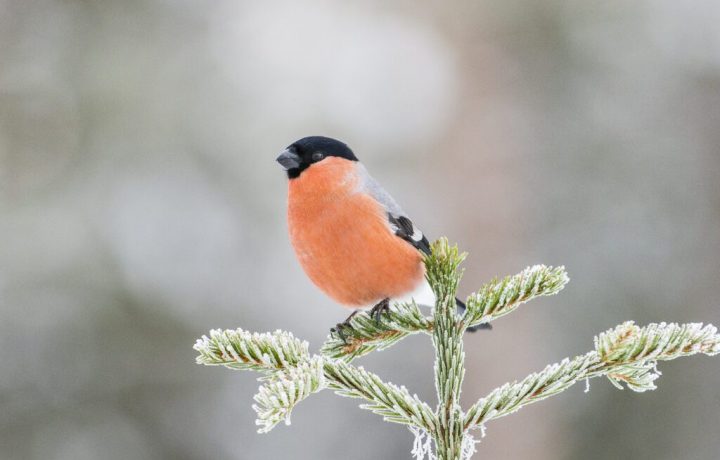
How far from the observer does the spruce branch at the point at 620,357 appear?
4.97 feet

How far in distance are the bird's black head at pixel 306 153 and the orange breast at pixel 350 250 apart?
0.22 m

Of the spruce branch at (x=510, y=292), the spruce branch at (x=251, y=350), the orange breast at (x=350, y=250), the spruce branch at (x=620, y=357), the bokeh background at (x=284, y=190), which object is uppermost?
the bokeh background at (x=284, y=190)

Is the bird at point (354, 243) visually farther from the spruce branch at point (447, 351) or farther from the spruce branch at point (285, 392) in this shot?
the spruce branch at point (285, 392)

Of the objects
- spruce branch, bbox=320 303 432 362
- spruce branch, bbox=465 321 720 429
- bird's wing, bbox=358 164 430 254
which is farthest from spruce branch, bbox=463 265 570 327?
bird's wing, bbox=358 164 430 254

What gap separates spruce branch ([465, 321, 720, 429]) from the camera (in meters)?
1.51

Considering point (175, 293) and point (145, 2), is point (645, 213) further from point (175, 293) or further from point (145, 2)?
point (145, 2)

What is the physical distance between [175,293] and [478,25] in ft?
11.6

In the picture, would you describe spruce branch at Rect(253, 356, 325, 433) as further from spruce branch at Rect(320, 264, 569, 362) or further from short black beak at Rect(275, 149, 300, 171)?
short black beak at Rect(275, 149, 300, 171)

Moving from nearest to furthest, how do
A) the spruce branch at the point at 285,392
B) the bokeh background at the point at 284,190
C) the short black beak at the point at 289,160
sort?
the spruce branch at the point at 285,392, the short black beak at the point at 289,160, the bokeh background at the point at 284,190

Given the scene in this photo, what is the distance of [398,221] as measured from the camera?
287 centimetres

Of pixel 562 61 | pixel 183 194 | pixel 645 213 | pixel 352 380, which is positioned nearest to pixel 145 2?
pixel 183 194

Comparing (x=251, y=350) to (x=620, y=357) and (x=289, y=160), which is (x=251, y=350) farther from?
(x=289, y=160)

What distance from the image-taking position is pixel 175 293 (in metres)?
6.70

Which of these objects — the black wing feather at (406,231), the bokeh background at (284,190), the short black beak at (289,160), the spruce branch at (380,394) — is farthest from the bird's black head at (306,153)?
the bokeh background at (284,190)
